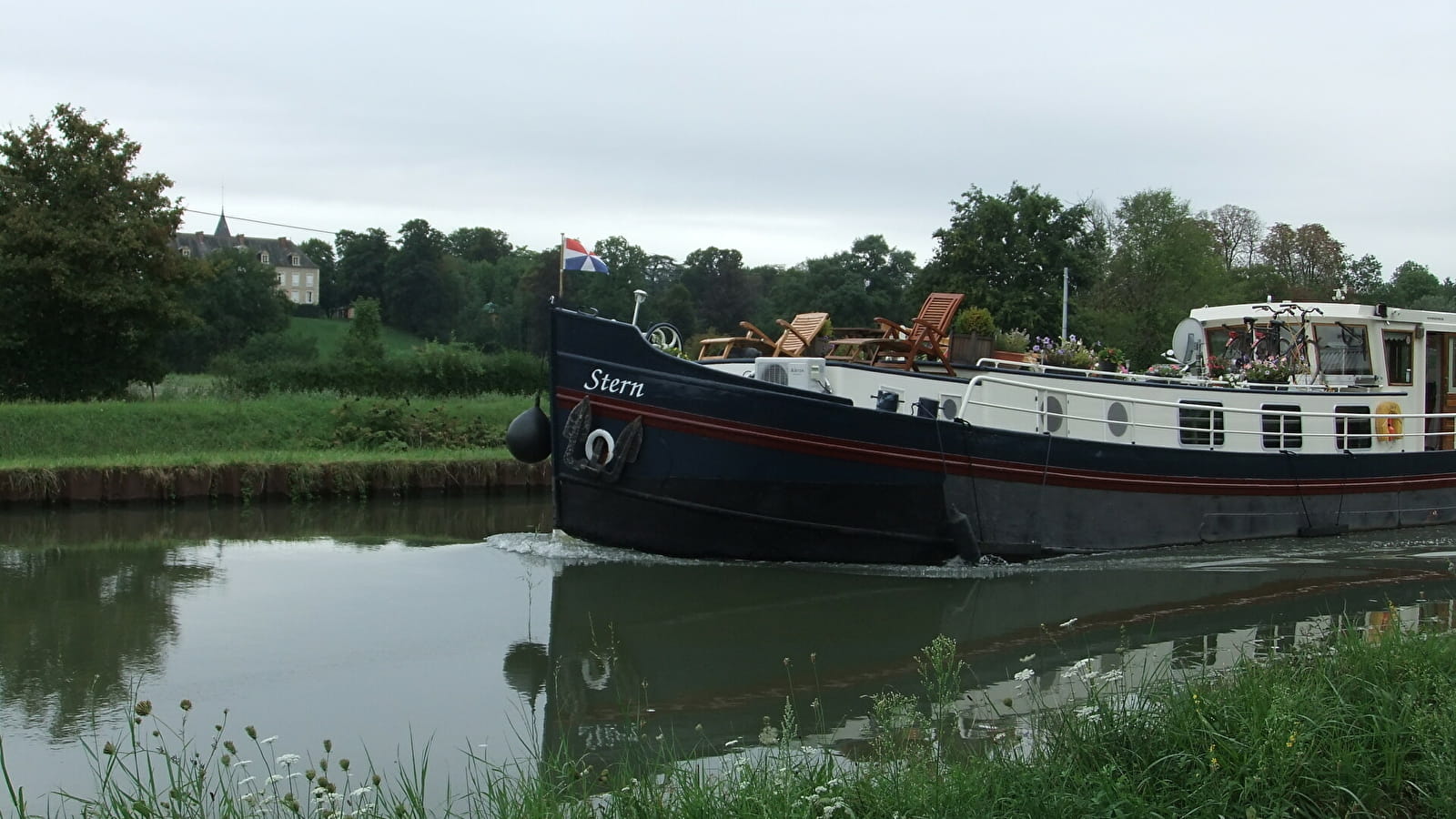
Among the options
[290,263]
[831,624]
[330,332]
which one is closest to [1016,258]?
[831,624]

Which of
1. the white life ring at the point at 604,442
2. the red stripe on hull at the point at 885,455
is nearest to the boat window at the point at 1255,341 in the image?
the red stripe on hull at the point at 885,455

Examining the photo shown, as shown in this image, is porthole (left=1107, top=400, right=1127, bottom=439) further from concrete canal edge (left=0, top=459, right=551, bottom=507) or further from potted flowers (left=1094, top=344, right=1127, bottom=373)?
concrete canal edge (left=0, top=459, right=551, bottom=507)

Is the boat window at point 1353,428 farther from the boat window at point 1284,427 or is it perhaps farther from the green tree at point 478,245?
the green tree at point 478,245

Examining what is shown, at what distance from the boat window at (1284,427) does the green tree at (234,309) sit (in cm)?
4714

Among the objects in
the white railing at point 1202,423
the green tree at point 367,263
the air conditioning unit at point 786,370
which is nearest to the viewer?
the air conditioning unit at point 786,370

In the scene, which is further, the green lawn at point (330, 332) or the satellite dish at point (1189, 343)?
the green lawn at point (330, 332)

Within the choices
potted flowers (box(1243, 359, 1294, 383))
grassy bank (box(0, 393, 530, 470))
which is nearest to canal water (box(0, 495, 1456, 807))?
potted flowers (box(1243, 359, 1294, 383))

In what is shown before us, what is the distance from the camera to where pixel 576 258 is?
1096 centimetres

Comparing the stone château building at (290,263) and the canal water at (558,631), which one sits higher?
the stone château building at (290,263)

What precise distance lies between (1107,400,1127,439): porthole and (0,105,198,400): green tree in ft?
55.0

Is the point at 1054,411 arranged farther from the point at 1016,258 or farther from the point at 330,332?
the point at 330,332

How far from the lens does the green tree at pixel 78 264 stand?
2094 centimetres

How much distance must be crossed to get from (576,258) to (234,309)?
5543 cm

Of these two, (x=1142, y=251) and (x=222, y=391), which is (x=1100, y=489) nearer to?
(x=222, y=391)
